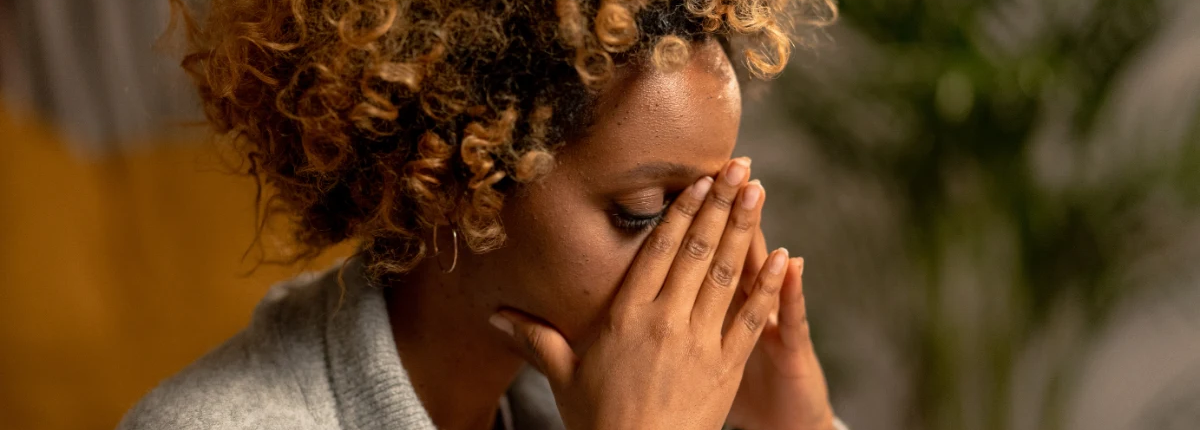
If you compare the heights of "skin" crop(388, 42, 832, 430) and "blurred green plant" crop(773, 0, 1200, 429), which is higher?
"blurred green plant" crop(773, 0, 1200, 429)

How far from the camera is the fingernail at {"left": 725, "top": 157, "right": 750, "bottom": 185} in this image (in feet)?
2.88

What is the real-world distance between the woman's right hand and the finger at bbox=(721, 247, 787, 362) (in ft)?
0.05

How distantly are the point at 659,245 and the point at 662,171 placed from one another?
8cm

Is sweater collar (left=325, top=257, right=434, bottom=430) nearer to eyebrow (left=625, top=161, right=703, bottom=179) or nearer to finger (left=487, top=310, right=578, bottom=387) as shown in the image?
finger (left=487, top=310, right=578, bottom=387)

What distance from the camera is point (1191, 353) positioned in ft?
5.22

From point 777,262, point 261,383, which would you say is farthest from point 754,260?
point 261,383

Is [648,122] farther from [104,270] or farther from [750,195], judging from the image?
[104,270]

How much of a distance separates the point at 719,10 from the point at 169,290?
916 millimetres

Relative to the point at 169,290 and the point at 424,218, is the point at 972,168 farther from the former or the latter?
the point at 169,290

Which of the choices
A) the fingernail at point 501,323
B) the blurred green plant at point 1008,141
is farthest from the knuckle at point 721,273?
the blurred green plant at point 1008,141

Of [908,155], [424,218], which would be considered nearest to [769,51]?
[424,218]

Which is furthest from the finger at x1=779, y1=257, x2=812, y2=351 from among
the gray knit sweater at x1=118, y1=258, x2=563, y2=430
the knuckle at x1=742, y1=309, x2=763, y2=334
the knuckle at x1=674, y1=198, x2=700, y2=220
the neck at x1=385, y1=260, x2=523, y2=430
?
the gray knit sweater at x1=118, y1=258, x2=563, y2=430

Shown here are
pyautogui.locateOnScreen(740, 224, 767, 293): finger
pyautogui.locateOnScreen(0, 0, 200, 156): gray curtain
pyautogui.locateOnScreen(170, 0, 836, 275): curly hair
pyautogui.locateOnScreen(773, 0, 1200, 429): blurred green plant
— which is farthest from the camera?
pyautogui.locateOnScreen(773, 0, 1200, 429): blurred green plant

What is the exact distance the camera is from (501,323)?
92cm
